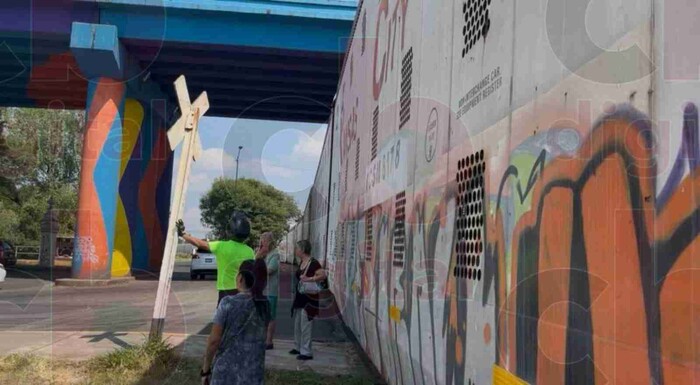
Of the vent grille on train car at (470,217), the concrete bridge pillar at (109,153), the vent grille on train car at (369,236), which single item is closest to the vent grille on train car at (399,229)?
the vent grille on train car at (369,236)

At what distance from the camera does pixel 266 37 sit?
60.0 feet

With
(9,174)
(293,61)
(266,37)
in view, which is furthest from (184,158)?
(9,174)

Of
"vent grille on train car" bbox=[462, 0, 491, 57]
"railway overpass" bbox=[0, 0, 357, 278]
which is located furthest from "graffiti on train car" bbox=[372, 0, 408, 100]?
"railway overpass" bbox=[0, 0, 357, 278]

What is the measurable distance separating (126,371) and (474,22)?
517cm

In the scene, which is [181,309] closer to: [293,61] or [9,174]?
[293,61]

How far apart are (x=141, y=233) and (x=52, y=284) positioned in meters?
4.43

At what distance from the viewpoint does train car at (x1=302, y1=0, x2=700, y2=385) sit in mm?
1547

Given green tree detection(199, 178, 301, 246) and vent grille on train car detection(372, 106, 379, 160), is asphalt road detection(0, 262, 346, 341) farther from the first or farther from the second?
vent grille on train car detection(372, 106, 379, 160)

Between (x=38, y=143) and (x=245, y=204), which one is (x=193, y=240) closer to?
(x=245, y=204)

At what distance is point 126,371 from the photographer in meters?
6.33

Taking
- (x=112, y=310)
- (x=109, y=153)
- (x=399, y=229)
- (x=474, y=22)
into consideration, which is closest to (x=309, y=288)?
(x=399, y=229)

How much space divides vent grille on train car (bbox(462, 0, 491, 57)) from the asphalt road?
265 inches

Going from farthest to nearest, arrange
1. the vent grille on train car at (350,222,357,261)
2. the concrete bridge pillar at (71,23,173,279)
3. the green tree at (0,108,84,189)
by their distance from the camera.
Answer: the green tree at (0,108,84,189) < the concrete bridge pillar at (71,23,173,279) < the vent grille on train car at (350,222,357,261)

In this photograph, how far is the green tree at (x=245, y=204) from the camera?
13328mm
